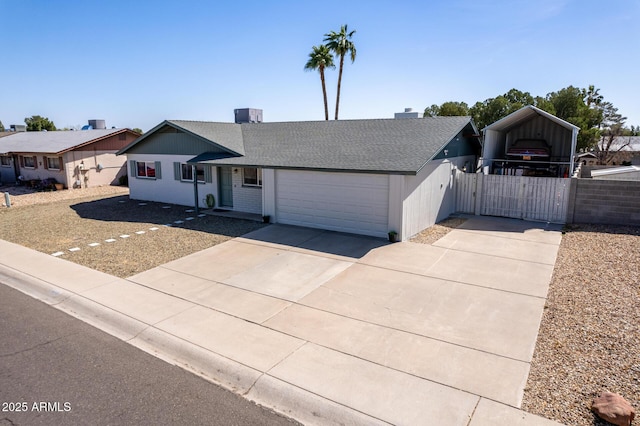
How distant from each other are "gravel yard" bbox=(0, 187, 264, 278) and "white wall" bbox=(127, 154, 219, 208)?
0.62m

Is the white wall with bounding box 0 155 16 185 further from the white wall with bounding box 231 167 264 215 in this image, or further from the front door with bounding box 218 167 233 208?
the white wall with bounding box 231 167 264 215

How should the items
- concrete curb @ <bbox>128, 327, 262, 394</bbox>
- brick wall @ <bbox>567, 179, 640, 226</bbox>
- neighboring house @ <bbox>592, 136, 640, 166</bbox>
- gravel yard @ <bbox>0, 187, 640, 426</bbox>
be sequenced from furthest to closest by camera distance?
neighboring house @ <bbox>592, 136, 640, 166</bbox>
brick wall @ <bbox>567, 179, 640, 226</bbox>
concrete curb @ <bbox>128, 327, 262, 394</bbox>
gravel yard @ <bbox>0, 187, 640, 426</bbox>

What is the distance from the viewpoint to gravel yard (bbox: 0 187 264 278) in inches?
481

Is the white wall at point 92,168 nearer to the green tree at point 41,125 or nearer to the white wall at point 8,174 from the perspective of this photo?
the white wall at point 8,174

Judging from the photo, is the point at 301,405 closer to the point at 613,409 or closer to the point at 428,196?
the point at 613,409

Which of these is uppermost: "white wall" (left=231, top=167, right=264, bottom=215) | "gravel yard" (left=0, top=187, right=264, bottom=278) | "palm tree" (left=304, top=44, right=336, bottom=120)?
"palm tree" (left=304, top=44, right=336, bottom=120)

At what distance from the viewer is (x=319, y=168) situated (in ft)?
47.1

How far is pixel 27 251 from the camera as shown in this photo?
12.8m

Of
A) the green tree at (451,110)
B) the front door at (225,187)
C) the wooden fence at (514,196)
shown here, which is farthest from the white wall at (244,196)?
the green tree at (451,110)

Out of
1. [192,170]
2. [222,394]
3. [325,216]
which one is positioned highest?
[192,170]

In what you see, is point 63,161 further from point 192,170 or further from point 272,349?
point 272,349

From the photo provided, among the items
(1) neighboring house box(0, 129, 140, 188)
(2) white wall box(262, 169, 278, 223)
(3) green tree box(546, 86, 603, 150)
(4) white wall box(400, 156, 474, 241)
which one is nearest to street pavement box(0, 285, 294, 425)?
(4) white wall box(400, 156, 474, 241)

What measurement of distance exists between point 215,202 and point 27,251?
7.84 metres

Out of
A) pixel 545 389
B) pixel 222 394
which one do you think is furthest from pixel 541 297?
pixel 222 394
